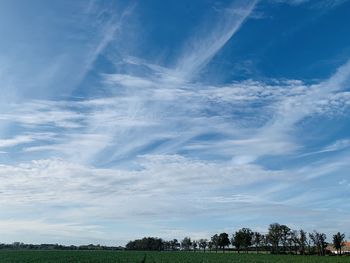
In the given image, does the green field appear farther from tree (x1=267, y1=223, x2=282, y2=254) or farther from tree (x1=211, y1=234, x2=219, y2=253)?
tree (x1=211, y1=234, x2=219, y2=253)

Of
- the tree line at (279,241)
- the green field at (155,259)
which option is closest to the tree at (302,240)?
the tree line at (279,241)

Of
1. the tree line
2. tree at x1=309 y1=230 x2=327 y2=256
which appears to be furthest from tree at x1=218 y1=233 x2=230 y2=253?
tree at x1=309 y1=230 x2=327 y2=256

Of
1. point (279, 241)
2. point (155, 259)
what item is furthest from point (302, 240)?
point (155, 259)

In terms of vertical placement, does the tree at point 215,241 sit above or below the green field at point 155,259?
above

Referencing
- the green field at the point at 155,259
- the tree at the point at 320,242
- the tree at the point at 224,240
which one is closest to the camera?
the green field at the point at 155,259

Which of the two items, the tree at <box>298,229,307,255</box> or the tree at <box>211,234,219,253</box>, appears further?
the tree at <box>211,234,219,253</box>

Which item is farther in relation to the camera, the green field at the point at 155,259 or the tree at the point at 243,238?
the tree at the point at 243,238

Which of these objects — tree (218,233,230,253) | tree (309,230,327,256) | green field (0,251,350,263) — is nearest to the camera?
green field (0,251,350,263)

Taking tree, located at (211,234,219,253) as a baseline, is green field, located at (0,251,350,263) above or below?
below

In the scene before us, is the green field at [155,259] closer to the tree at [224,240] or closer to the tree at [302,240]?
the tree at [302,240]

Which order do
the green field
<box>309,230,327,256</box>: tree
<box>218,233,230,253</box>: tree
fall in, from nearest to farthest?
1. the green field
2. <box>309,230,327,256</box>: tree
3. <box>218,233,230,253</box>: tree

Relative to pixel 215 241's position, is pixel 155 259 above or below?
below

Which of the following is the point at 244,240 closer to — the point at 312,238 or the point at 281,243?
the point at 281,243

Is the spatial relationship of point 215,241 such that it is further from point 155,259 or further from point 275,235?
point 155,259
